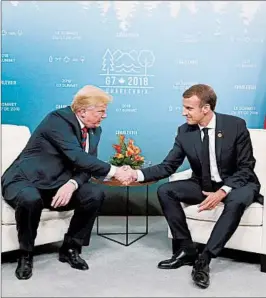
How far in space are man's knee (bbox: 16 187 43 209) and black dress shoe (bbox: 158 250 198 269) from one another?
0.86 m

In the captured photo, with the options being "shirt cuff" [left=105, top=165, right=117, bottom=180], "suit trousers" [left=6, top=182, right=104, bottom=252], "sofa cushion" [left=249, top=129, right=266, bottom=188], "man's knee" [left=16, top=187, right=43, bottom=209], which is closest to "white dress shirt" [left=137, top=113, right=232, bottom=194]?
"sofa cushion" [left=249, top=129, right=266, bottom=188]

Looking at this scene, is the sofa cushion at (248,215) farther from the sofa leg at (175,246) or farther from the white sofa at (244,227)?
the sofa leg at (175,246)

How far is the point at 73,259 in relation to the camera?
3559 mm

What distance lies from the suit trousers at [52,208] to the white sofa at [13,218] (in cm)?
6

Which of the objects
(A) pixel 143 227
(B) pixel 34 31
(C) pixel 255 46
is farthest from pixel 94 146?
(C) pixel 255 46

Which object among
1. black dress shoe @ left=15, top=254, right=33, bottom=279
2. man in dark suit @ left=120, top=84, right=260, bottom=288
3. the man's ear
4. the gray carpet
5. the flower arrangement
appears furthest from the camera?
the flower arrangement

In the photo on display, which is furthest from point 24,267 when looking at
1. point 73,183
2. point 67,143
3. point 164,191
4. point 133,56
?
point 133,56

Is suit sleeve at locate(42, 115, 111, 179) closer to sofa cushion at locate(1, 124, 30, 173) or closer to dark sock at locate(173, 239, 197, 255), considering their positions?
sofa cushion at locate(1, 124, 30, 173)

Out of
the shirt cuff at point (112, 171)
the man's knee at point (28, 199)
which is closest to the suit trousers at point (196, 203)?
the shirt cuff at point (112, 171)

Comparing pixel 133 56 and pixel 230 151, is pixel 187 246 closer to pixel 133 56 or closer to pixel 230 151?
pixel 230 151

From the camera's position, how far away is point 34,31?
4.82 meters

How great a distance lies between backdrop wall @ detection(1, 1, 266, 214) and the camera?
4.83m

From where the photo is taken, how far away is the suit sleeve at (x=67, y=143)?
3.53m

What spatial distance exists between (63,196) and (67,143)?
330 millimetres
